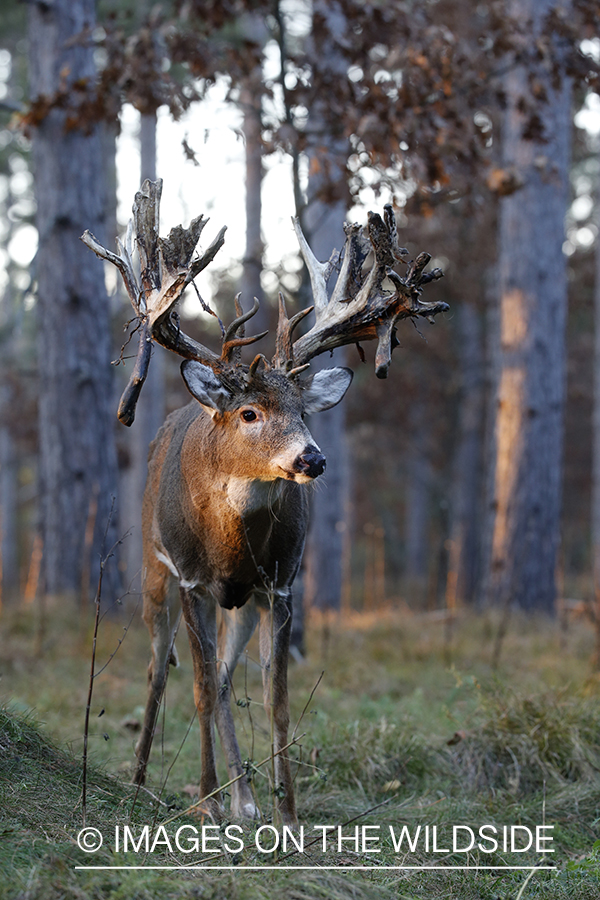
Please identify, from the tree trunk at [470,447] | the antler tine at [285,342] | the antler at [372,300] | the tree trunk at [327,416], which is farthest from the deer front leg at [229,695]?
the tree trunk at [470,447]

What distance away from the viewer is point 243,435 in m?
4.17

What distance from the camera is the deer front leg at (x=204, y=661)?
177 inches

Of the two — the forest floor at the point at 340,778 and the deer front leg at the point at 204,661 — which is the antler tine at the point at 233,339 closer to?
the deer front leg at the point at 204,661

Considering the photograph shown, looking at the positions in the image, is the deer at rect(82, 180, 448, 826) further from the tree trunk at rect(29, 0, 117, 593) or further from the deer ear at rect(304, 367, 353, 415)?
the tree trunk at rect(29, 0, 117, 593)

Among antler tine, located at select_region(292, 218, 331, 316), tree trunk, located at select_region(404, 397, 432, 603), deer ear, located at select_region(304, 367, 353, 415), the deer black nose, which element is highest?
antler tine, located at select_region(292, 218, 331, 316)

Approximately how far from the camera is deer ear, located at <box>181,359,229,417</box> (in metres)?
4.18

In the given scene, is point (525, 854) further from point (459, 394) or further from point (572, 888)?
point (459, 394)

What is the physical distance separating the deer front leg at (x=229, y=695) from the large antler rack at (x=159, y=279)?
4.73 ft

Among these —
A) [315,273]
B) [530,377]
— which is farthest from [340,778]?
[530,377]

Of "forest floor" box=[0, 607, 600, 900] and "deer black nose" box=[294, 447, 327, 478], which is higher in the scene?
"deer black nose" box=[294, 447, 327, 478]

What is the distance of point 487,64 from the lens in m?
8.94

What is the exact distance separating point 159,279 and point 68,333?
5441 millimetres

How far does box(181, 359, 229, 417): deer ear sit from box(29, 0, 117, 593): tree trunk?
17.4 ft

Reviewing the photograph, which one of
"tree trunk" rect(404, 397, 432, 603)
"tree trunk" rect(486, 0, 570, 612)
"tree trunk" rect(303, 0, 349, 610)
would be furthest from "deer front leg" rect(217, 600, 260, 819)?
"tree trunk" rect(404, 397, 432, 603)
